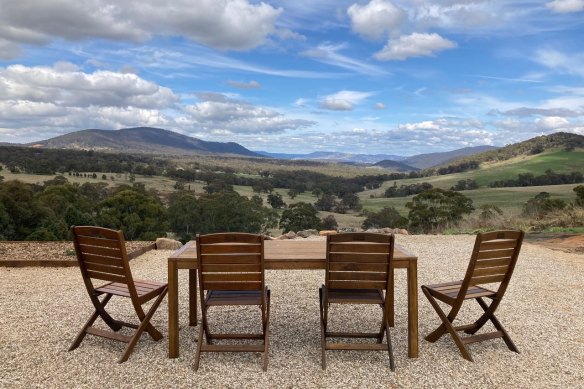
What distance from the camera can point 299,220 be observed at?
27.8 meters

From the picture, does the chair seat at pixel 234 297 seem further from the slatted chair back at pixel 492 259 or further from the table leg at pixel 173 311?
the slatted chair back at pixel 492 259

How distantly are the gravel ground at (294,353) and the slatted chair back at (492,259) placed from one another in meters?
0.69

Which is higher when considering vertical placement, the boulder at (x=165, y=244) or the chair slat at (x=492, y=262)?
the chair slat at (x=492, y=262)

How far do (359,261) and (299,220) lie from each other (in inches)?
927

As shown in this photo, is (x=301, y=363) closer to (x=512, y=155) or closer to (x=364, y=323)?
(x=364, y=323)

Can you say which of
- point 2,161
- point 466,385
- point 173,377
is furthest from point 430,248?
point 2,161

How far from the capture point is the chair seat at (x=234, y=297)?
4.31 m

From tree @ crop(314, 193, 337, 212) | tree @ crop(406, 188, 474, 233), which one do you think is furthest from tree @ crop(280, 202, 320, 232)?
tree @ crop(314, 193, 337, 212)

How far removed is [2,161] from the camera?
4944 cm

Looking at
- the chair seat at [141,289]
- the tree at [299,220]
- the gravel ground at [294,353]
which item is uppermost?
the chair seat at [141,289]

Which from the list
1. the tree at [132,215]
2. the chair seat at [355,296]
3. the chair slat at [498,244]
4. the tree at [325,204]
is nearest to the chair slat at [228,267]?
the chair seat at [355,296]

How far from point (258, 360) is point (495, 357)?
2.19 metres

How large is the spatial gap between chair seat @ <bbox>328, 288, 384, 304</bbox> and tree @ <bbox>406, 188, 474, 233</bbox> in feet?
65.1

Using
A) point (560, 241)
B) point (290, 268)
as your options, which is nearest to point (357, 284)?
point (290, 268)
